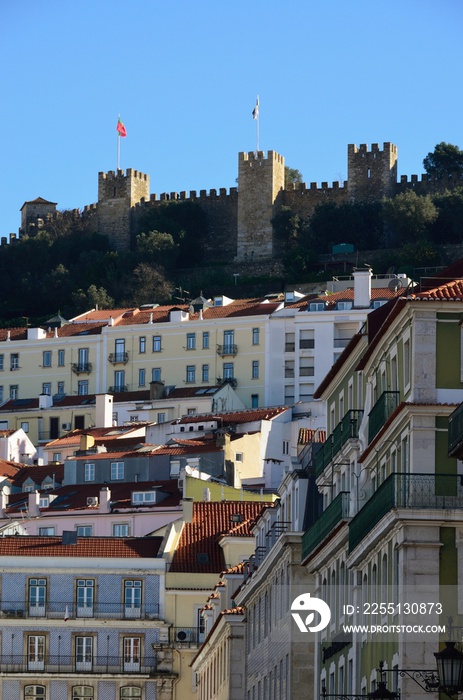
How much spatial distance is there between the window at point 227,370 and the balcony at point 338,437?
6512 centimetres

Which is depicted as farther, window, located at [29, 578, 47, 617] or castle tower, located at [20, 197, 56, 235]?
castle tower, located at [20, 197, 56, 235]

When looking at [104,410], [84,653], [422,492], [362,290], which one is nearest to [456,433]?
[422,492]

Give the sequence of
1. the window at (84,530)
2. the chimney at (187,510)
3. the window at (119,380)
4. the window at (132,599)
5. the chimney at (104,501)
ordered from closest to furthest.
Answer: the window at (132,599) → the chimney at (187,510) → the window at (84,530) → the chimney at (104,501) → the window at (119,380)

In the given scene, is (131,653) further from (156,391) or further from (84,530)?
(156,391)

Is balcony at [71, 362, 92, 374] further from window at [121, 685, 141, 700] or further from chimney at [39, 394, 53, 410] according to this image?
window at [121, 685, 141, 700]

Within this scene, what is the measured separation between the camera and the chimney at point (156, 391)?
104m

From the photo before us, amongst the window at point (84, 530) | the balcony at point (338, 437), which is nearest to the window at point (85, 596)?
the window at point (84, 530)

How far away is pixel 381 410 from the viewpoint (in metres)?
32.4

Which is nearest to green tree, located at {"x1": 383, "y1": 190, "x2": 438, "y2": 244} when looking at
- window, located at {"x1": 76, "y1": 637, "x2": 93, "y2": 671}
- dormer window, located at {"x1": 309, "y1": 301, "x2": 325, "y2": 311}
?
dormer window, located at {"x1": 309, "y1": 301, "x2": 325, "y2": 311}

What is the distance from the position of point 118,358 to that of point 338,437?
73062 millimetres

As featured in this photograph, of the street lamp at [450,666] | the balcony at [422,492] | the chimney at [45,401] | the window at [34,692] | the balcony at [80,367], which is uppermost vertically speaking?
the balcony at [80,367]

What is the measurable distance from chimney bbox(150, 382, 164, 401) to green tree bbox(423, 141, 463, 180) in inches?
1293

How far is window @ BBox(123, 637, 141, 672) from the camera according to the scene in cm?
6100

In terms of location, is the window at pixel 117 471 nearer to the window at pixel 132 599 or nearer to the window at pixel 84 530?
the window at pixel 84 530
